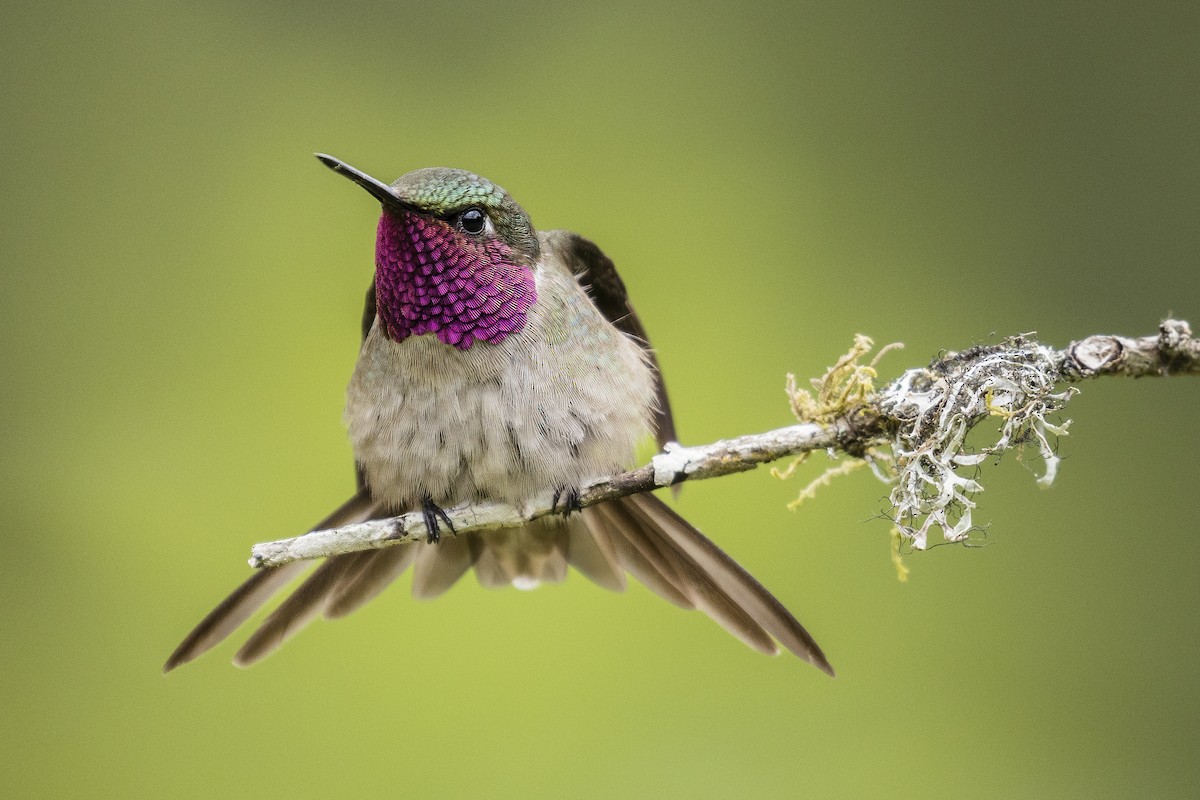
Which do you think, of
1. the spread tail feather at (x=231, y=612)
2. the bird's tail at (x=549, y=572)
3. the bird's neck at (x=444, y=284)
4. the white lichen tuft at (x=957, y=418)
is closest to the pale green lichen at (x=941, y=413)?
the white lichen tuft at (x=957, y=418)

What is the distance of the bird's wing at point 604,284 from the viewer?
85.0 inches

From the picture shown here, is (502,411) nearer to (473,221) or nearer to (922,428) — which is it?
(473,221)

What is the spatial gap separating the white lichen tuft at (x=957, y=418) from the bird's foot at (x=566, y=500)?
510 mm

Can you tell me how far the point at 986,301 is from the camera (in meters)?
3.03

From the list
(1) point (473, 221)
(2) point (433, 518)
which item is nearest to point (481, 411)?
(2) point (433, 518)

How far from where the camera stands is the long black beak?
1598 mm

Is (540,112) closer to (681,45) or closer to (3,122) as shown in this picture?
(681,45)

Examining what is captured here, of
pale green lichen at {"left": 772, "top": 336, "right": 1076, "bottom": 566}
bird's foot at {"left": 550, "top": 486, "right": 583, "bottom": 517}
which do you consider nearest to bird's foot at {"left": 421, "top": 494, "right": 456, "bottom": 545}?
bird's foot at {"left": 550, "top": 486, "right": 583, "bottom": 517}

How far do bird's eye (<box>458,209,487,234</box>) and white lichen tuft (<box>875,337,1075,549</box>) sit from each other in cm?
71

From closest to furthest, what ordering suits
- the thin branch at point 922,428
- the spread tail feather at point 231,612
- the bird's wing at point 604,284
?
the thin branch at point 922,428, the spread tail feather at point 231,612, the bird's wing at point 604,284

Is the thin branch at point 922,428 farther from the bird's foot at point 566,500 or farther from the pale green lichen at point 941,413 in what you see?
the bird's foot at point 566,500

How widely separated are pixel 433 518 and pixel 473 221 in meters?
0.48

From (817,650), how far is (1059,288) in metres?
1.68

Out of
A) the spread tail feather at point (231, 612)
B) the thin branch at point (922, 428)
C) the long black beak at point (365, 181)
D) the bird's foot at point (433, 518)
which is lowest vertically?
the spread tail feather at point (231, 612)
